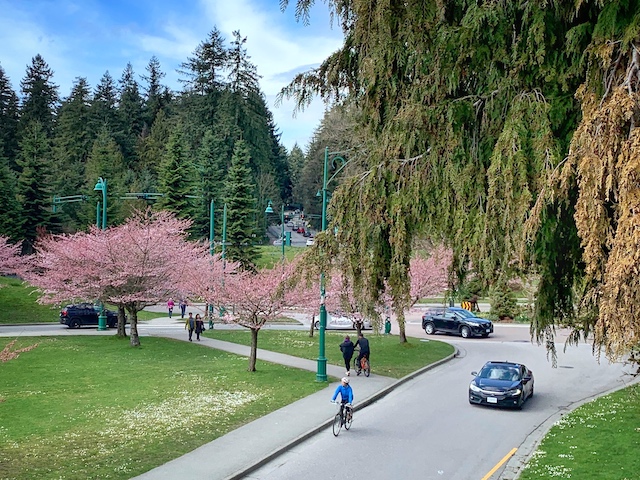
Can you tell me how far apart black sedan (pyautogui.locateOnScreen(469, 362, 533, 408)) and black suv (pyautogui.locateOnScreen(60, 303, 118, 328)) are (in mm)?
25293

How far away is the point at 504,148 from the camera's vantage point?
5.76m

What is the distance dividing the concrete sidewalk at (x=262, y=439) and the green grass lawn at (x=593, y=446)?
16.6 feet

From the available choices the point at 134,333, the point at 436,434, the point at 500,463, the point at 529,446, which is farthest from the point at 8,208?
the point at 500,463

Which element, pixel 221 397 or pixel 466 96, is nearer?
pixel 466 96

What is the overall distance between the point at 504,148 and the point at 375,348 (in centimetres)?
2252

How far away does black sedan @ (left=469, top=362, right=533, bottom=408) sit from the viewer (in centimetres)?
1642

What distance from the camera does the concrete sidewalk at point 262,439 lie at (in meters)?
10.8

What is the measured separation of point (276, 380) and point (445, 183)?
14.2 m

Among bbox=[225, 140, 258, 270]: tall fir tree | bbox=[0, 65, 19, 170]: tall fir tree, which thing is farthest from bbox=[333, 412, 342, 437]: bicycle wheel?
bbox=[0, 65, 19, 170]: tall fir tree

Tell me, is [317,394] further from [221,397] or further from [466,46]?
[466,46]

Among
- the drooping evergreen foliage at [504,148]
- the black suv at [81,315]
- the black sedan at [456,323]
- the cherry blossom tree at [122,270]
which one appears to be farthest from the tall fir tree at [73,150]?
the drooping evergreen foliage at [504,148]

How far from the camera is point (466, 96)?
21.7 ft

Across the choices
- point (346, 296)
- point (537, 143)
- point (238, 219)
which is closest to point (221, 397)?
point (346, 296)

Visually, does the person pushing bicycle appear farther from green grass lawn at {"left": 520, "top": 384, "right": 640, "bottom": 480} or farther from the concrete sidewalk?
green grass lawn at {"left": 520, "top": 384, "right": 640, "bottom": 480}
